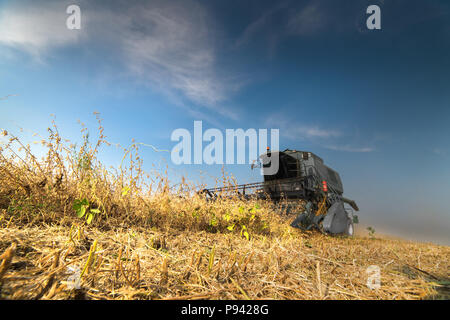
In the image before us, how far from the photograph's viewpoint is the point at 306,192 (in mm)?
6719

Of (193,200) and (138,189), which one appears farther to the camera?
(193,200)

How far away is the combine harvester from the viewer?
16.8 feet

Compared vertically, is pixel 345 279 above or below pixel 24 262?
below

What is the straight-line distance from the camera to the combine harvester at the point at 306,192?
16.8 ft

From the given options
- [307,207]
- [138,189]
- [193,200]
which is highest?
[138,189]

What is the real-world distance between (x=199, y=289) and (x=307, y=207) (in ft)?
16.9

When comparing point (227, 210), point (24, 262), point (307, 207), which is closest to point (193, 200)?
point (227, 210)

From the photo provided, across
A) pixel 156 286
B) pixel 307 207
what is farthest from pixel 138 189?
pixel 307 207

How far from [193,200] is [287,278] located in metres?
2.64
